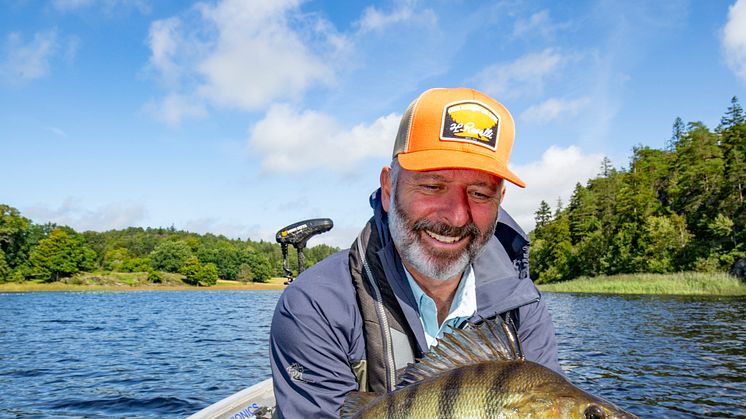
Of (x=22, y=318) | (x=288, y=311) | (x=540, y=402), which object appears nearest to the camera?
(x=540, y=402)

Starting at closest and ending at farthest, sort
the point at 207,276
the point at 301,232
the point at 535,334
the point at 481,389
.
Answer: the point at 481,389 → the point at 535,334 → the point at 301,232 → the point at 207,276

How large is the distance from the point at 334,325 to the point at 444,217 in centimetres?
77

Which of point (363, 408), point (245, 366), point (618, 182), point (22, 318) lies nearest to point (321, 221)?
point (363, 408)

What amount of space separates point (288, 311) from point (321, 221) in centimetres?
386

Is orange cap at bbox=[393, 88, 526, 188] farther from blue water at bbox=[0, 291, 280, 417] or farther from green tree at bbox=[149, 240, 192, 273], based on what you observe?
green tree at bbox=[149, 240, 192, 273]

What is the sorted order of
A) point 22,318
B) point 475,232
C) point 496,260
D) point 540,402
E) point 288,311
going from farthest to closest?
point 22,318 → point 496,260 → point 475,232 → point 288,311 → point 540,402

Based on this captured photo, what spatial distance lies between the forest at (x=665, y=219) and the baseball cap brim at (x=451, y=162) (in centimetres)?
5983

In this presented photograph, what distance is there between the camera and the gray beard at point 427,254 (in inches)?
108

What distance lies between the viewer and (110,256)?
11494 cm

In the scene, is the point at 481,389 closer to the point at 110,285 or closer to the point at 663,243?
the point at 663,243

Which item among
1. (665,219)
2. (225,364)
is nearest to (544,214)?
(665,219)

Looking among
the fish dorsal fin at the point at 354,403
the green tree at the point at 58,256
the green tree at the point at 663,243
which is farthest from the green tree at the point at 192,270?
the fish dorsal fin at the point at 354,403

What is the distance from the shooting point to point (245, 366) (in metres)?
15.2

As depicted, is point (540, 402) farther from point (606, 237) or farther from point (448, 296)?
point (606, 237)
